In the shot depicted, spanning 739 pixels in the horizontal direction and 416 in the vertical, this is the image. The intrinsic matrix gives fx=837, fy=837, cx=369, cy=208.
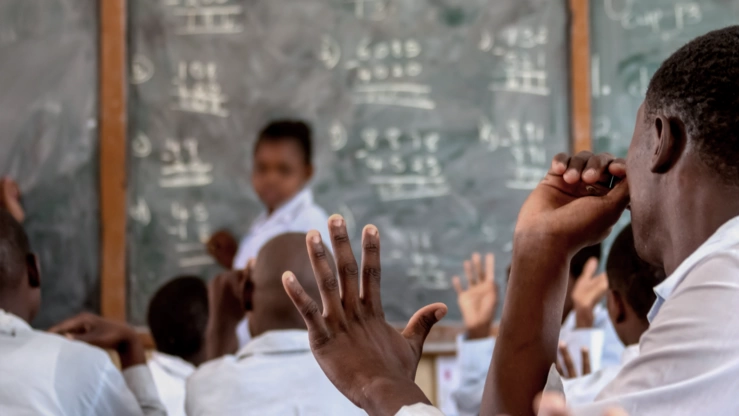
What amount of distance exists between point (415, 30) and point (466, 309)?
198 centimetres

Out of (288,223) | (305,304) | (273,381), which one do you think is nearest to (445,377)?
(288,223)

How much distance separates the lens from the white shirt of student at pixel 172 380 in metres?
2.54

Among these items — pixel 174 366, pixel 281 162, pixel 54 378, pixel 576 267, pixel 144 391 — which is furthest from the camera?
pixel 281 162

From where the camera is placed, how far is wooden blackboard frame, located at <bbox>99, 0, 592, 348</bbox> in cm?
386

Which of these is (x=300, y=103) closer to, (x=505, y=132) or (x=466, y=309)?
(x=505, y=132)

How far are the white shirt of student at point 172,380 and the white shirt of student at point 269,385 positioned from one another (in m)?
0.72

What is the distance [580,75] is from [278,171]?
1.46 meters

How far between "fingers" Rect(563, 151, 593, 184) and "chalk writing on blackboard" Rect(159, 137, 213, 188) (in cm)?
283

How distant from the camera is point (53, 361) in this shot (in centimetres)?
169

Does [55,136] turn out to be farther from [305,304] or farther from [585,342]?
[305,304]

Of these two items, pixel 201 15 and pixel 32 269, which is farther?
pixel 201 15

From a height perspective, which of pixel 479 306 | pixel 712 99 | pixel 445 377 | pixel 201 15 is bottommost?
pixel 445 377

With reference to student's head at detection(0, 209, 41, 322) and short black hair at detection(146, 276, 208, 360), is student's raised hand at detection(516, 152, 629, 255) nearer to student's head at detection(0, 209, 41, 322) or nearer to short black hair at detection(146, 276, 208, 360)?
student's head at detection(0, 209, 41, 322)

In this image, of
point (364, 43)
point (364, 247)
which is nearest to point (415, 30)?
point (364, 43)
